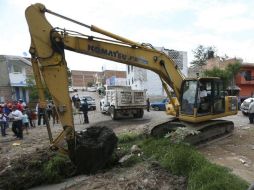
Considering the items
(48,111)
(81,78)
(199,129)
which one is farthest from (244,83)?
(81,78)

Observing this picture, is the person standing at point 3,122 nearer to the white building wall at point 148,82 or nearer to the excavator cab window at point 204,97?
the excavator cab window at point 204,97

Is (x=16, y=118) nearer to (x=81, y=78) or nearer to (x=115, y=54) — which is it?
(x=115, y=54)

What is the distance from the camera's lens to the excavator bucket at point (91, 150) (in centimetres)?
751

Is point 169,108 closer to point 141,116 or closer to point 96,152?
point 96,152

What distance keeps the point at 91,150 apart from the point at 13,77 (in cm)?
3047

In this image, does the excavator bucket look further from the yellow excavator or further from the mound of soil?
the mound of soil

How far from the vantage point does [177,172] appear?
7160 millimetres

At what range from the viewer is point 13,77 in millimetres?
35375

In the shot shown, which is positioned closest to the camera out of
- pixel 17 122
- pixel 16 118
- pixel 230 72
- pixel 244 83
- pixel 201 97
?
pixel 201 97

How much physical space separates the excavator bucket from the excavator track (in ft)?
11.3

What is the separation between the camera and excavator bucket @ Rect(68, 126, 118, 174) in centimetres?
751

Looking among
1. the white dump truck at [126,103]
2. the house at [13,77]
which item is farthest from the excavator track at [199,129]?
the house at [13,77]

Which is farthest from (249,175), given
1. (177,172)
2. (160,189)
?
(160,189)

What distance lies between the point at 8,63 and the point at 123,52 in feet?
95.3
